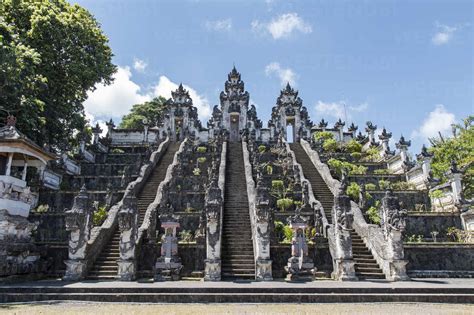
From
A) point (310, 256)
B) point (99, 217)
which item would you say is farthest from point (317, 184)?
point (99, 217)

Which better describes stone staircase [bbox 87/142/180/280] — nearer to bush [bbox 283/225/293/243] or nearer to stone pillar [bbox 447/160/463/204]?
bush [bbox 283/225/293/243]

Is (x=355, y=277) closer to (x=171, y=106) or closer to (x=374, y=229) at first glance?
(x=374, y=229)

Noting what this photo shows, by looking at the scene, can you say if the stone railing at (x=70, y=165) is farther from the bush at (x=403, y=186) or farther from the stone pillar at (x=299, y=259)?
the bush at (x=403, y=186)

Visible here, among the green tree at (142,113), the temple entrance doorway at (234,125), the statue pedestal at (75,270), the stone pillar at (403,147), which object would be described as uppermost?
the green tree at (142,113)

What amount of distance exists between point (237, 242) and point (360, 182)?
435 inches

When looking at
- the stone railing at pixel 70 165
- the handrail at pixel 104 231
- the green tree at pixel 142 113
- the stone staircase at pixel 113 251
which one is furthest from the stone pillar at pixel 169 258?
the green tree at pixel 142 113

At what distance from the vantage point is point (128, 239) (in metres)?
11.3

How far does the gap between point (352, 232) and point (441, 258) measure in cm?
312

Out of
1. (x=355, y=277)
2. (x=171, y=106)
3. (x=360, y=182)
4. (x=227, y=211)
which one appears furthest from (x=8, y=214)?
(x=171, y=106)

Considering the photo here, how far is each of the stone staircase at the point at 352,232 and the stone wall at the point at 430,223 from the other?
A: 141 inches

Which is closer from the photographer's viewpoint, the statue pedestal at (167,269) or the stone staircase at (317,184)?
the statue pedestal at (167,269)

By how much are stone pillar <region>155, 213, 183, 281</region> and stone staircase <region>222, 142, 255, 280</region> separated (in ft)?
5.09

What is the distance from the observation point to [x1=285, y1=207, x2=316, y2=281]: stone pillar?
11.1 metres

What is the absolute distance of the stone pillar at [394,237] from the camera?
10773mm
